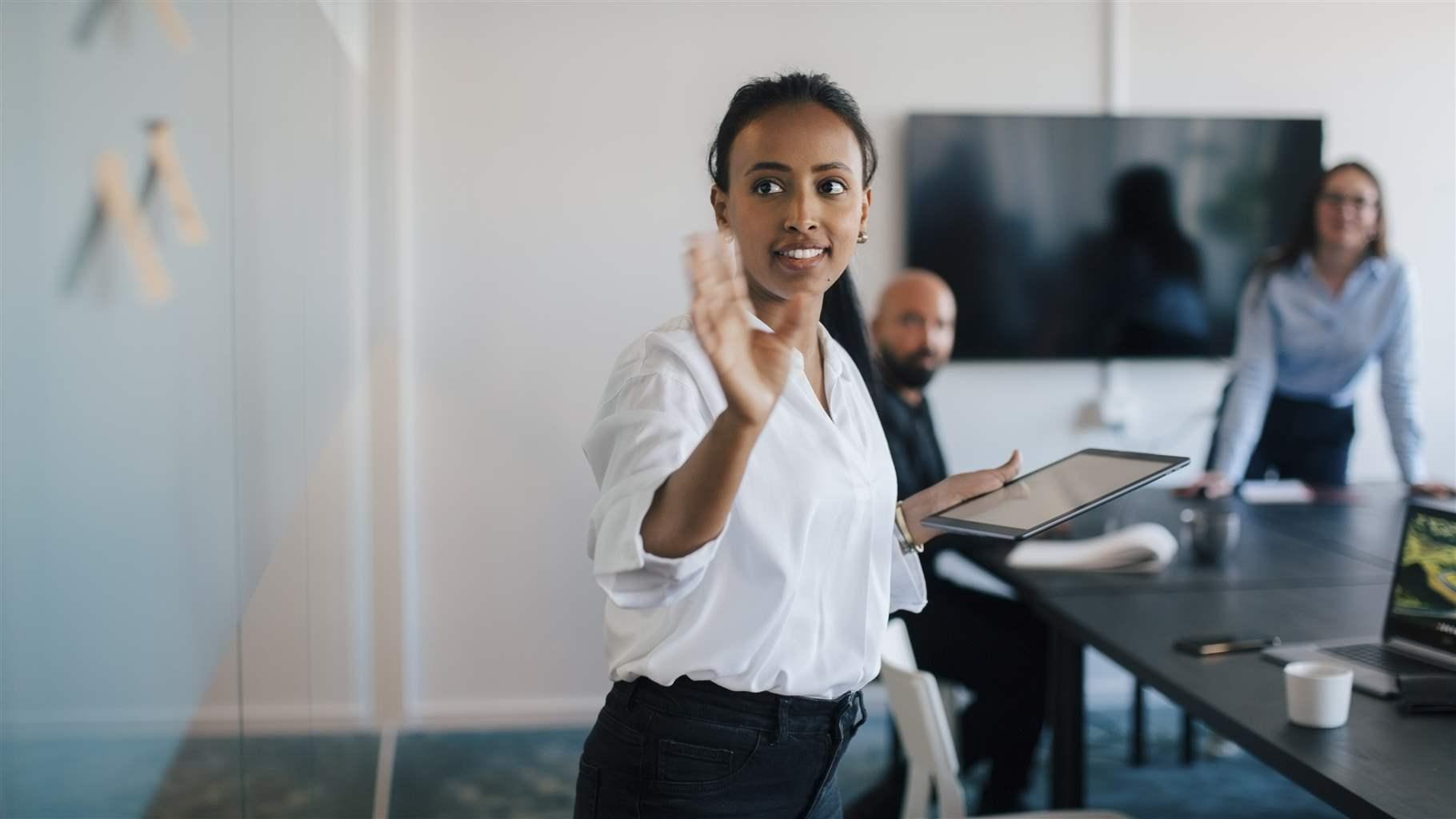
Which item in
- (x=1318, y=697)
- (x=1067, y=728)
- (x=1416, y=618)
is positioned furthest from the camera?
(x=1067, y=728)

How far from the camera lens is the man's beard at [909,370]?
346 cm

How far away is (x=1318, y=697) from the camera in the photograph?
71.9 inches

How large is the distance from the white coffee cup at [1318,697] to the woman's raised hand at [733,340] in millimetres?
1121

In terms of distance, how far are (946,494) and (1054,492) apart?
128 mm

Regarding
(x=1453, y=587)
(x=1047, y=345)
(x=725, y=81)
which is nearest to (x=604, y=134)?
(x=725, y=81)

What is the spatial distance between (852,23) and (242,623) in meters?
3.31

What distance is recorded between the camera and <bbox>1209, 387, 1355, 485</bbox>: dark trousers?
12.9 ft

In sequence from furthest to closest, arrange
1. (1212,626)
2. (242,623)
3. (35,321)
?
(1212,626), (242,623), (35,321)

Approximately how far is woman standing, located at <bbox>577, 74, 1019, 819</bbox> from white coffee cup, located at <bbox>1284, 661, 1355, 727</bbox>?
0.73 meters

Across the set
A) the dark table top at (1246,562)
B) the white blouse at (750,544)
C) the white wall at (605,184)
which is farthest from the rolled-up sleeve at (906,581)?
the white wall at (605,184)

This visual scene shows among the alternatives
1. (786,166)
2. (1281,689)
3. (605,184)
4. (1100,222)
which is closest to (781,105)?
(786,166)

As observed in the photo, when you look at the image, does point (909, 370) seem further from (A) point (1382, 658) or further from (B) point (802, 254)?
(B) point (802, 254)

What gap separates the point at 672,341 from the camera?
1.27 meters

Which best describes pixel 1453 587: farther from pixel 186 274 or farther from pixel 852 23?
pixel 852 23
